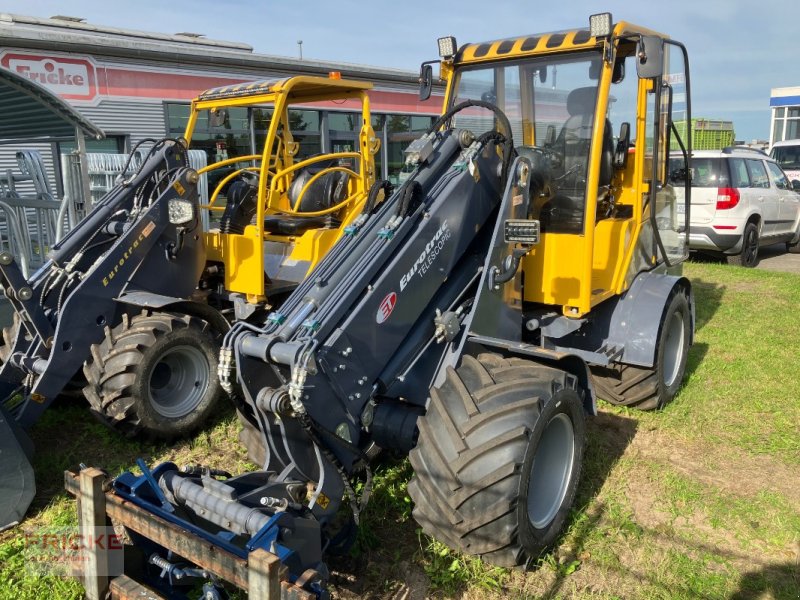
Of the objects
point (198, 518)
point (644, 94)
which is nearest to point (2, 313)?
point (198, 518)

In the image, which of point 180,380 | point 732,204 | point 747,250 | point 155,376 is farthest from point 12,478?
point 747,250

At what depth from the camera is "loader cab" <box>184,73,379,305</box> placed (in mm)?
6016

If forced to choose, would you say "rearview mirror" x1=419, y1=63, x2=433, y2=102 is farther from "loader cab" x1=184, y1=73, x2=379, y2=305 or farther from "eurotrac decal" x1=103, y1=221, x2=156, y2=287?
"eurotrac decal" x1=103, y1=221, x2=156, y2=287

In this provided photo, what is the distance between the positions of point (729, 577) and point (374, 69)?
16463 millimetres

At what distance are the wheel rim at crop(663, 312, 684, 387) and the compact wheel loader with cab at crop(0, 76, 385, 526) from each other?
290 cm

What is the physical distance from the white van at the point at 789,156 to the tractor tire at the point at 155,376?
17.0 meters

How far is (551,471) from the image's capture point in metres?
3.57

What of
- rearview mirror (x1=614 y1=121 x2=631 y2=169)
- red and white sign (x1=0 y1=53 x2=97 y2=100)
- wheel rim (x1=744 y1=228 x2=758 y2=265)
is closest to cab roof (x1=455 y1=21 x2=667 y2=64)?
rearview mirror (x1=614 y1=121 x2=631 y2=169)

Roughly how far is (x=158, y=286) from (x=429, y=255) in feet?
9.25

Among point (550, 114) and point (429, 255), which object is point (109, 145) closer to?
point (550, 114)

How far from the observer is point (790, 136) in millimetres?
23734

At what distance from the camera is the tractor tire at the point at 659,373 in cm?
499

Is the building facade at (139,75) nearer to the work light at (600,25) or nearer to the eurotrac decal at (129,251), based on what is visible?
the eurotrac decal at (129,251)

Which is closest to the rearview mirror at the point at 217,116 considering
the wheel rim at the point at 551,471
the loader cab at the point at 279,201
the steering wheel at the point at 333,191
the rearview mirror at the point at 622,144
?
the loader cab at the point at 279,201
